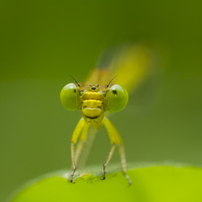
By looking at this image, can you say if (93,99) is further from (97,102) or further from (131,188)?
(131,188)

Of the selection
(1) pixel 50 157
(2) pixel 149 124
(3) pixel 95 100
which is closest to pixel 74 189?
(3) pixel 95 100

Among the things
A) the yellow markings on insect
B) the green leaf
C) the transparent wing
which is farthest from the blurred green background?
the green leaf

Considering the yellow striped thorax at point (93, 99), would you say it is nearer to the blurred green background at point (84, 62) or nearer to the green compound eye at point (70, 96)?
the green compound eye at point (70, 96)

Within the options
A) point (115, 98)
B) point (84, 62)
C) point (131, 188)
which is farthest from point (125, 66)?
point (131, 188)

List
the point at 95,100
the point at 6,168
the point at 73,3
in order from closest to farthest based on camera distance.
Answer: the point at 95,100
the point at 6,168
the point at 73,3

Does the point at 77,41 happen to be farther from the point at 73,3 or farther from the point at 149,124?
the point at 149,124
